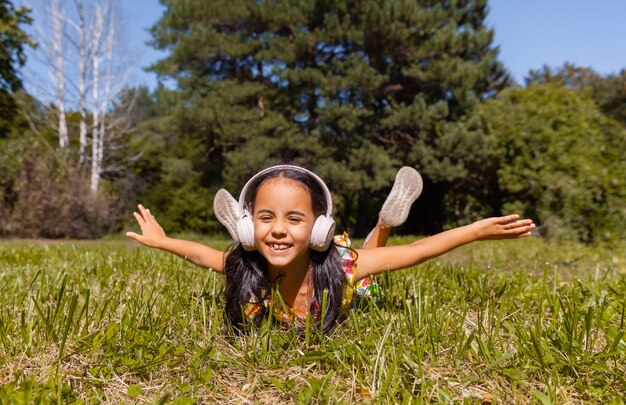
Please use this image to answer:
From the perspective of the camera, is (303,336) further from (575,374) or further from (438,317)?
(575,374)

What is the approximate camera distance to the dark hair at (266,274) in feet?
7.25

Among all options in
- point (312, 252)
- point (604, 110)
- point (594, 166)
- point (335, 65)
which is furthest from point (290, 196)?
point (604, 110)

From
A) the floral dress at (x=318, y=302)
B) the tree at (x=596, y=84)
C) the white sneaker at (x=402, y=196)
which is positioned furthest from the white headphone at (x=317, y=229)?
the tree at (x=596, y=84)

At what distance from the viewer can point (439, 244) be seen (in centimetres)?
219

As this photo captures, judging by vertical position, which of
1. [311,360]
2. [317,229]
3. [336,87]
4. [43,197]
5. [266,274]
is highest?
[336,87]

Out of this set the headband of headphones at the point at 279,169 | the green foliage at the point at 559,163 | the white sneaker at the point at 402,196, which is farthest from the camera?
the green foliage at the point at 559,163

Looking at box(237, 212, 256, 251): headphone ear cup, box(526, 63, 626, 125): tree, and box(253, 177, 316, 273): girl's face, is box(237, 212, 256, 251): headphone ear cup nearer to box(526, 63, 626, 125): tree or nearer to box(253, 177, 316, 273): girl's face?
box(253, 177, 316, 273): girl's face

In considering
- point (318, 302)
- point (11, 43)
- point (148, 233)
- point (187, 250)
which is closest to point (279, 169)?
point (318, 302)

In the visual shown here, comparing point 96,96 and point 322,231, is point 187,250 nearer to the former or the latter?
point 322,231

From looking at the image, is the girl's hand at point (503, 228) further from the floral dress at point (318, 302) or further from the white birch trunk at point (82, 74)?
the white birch trunk at point (82, 74)

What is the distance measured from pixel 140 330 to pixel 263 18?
58.4 ft

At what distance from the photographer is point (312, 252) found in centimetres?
241

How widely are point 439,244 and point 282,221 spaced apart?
28.8 inches

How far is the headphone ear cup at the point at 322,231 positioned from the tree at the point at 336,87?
14.5m
